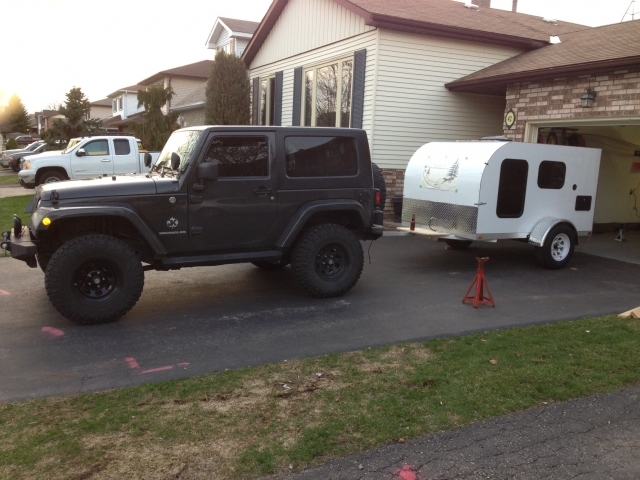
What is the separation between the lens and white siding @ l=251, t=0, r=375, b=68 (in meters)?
15.4

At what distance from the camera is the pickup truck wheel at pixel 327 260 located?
708cm

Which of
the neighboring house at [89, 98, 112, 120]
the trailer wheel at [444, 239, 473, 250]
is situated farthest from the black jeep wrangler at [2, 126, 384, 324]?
the neighboring house at [89, 98, 112, 120]

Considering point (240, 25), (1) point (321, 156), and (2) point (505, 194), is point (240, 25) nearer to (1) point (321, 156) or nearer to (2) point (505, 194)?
(2) point (505, 194)

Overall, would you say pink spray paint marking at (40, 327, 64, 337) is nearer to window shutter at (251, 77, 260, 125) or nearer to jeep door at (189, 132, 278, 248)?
jeep door at (189, 132, 278, 248)

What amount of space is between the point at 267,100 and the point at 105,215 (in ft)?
48.8

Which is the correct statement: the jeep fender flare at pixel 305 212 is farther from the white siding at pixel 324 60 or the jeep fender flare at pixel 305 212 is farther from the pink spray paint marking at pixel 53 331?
the white siding at pixel 324 60

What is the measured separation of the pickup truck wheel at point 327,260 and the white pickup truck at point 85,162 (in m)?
12.0

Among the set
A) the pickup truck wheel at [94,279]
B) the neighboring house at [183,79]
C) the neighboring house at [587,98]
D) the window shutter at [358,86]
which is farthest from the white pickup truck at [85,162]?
the neighboring house at [183,79]

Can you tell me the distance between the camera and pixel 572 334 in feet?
19.5

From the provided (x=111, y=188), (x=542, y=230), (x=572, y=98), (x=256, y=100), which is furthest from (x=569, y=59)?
(x=256, y=100)

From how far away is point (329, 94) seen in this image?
648 inches

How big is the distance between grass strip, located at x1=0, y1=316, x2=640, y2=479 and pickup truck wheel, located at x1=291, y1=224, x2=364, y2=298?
6.40 ft

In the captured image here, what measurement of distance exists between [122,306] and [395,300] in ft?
10.9

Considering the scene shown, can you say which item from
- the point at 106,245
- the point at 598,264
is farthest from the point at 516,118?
the point at 106,245
